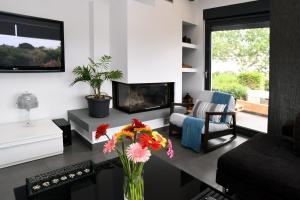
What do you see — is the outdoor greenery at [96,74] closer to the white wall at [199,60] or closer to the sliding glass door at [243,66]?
the white wall at [199,60]

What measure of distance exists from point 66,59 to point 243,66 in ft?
10.0

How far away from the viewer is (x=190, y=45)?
179 inches

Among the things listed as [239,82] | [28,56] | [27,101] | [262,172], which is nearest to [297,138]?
[262,172]

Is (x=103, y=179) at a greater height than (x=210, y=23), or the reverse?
(x=210, y=23)

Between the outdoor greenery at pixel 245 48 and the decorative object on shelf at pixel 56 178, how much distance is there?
3.32 meters

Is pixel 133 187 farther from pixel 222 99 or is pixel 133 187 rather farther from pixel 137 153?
pixel 222 99

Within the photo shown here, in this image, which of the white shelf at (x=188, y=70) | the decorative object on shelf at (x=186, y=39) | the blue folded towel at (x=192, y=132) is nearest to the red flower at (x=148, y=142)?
the blue folded towel at (x=192, y=132)

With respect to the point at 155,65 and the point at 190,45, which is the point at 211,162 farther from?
the point at 190,45

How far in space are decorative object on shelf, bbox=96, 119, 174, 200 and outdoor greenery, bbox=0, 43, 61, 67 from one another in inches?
97.1

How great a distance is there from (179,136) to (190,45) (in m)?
1.90

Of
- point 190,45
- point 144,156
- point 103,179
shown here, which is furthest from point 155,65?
point 144,156

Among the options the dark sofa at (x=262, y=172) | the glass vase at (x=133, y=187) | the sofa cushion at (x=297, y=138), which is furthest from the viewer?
the sofa cushion at (x=297, y=138)

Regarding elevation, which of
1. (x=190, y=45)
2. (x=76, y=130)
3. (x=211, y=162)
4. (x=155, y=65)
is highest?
(x=190, y=45)

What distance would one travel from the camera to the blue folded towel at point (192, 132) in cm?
313
